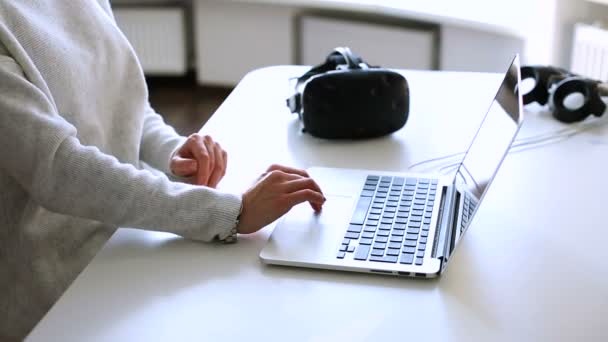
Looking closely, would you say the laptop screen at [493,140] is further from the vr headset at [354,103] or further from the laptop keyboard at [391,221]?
the vr headset at [354,103]

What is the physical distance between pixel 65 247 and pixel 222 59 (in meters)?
2.66

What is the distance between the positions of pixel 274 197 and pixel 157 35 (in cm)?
290

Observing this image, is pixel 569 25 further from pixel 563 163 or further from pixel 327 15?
pixel 563 163

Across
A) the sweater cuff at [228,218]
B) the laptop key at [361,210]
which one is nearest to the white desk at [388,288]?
the sweater cuff at [228,218]

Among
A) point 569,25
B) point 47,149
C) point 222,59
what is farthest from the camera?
point 222,59

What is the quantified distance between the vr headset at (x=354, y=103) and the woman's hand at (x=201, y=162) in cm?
20

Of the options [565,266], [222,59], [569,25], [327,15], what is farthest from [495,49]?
[565,266]

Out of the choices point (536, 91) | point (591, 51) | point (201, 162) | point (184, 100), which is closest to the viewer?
point (201, 162)

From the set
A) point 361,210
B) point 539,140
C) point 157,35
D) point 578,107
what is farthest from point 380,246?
point 157,35

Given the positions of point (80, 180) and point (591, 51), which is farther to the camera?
point (591, 51)

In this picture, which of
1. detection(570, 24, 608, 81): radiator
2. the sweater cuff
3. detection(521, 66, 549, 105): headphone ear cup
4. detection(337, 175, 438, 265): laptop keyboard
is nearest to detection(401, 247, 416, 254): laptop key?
detection(337, 175, 438, 265): laptop keyboard

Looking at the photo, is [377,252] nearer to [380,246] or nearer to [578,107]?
[380,246]

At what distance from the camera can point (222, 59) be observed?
3.75 m

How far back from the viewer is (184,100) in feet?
12.5
